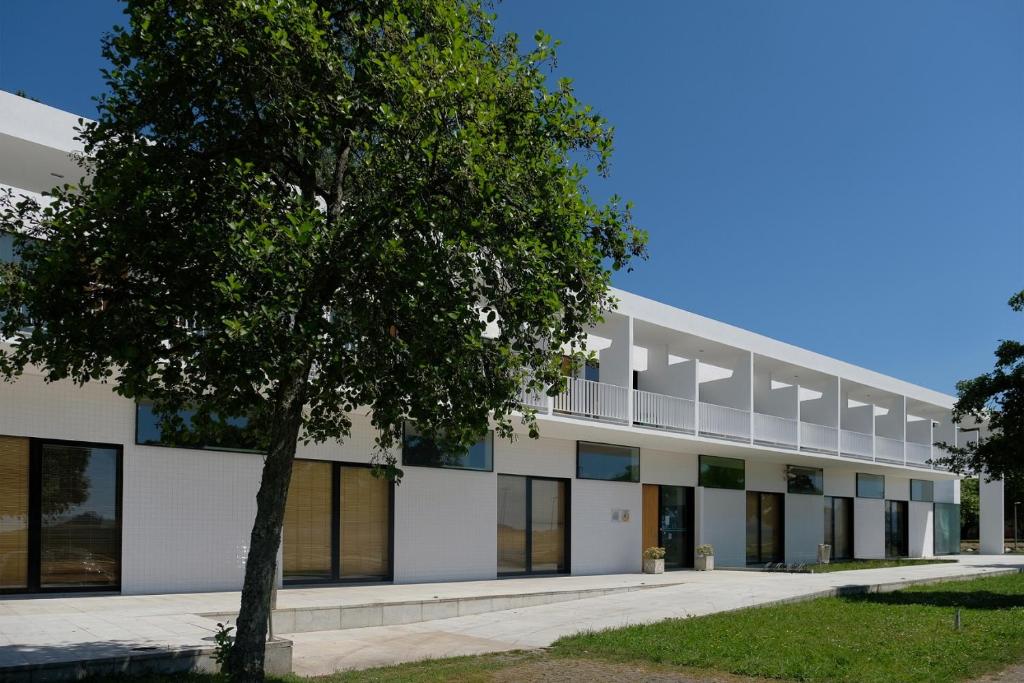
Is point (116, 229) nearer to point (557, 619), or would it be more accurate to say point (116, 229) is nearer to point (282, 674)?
point (282, 674)

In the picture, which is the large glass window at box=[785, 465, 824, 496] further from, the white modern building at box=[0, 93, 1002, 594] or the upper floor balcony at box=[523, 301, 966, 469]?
the upper floor balcony at box=[523, 301, 966, 469]

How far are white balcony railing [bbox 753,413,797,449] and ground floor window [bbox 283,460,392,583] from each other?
1209cm

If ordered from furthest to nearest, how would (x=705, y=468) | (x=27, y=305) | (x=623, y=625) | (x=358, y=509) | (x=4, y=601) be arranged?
(x=705, y=468) < (x=358, y=509) < (x=623, y=625) < (x=4, y=601) < (x=27, y=305)

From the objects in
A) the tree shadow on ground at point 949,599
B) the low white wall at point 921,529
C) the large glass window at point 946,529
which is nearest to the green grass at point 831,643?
the tree shadow on ground at point 949,599

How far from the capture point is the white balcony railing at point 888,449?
32.9 m

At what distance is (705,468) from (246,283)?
21.6 meters

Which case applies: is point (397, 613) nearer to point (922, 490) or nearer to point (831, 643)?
point (831, 643)

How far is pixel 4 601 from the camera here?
1348 cm

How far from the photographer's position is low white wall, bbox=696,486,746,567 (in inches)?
1057

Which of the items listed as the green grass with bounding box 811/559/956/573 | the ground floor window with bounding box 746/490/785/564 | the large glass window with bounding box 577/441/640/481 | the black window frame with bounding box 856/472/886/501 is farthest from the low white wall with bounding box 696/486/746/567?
the black window frame with bounding box 856/472/886/501

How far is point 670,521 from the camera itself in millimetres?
26234

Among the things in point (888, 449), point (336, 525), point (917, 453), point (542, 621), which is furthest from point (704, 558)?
point (917, 453)

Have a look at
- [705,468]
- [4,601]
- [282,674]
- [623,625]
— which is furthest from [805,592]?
[4,601]

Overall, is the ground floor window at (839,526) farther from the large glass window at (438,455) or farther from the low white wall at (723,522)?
the large glass window at (438,455)
